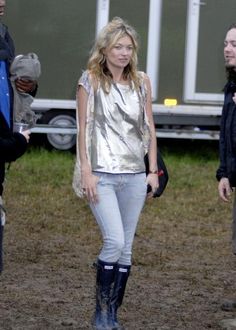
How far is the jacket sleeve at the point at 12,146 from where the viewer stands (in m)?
5.20

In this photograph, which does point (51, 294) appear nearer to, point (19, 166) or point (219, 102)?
point (19, 166)

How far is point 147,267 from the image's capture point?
7488 millimetres

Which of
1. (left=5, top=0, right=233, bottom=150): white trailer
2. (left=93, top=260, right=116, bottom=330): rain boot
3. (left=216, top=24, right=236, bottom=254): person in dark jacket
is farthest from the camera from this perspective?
(left=5, top=0, right=233, bottom=150): white trailer

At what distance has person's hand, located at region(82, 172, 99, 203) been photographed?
547cm

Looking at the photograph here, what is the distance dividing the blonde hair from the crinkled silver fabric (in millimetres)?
67

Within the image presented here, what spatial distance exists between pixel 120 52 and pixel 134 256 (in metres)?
2.64

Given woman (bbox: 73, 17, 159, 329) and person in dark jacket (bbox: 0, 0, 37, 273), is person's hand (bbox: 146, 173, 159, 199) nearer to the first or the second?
woman (bbox: 73, 17, 159, 329)

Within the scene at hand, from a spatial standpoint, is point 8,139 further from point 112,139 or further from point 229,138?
point 229,138

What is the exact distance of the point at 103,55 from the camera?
18.4 feet

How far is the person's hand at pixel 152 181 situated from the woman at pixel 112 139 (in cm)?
4

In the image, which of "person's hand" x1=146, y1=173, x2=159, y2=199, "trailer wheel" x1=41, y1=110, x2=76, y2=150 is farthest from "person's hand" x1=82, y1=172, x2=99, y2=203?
"trailer wheel" x1=41, y1=110, x2=76, y2=150

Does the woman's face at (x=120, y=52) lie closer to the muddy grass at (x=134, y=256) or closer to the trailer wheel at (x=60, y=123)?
the muddy grass at (x=134, y=256)

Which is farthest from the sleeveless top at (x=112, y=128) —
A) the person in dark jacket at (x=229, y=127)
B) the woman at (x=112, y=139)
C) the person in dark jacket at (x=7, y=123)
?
the person in dark jacket at (x=229, y=127)

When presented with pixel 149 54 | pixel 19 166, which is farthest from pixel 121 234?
pixel 149 54
